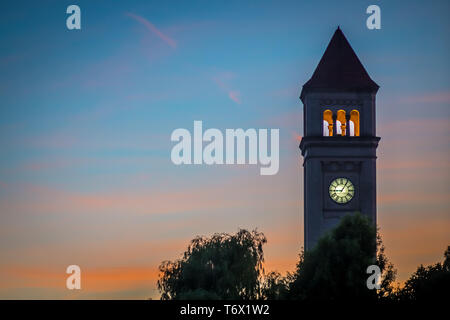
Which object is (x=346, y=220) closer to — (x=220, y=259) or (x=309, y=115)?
(x=220, y=259)

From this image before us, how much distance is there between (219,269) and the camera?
55.6m

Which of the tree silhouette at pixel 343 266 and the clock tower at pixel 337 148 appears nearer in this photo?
the tree silhouette at pixel 343 266

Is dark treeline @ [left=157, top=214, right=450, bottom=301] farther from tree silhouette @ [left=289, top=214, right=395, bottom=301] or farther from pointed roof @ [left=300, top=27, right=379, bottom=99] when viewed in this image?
pointed roof @ [left=300, top=27, right=379, bottom=99]

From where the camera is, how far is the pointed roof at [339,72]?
252 ft

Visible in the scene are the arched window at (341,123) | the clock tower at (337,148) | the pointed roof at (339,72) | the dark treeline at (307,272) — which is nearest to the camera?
the dark treeline at (307,272)

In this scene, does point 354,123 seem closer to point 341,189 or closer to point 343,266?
point 341,189

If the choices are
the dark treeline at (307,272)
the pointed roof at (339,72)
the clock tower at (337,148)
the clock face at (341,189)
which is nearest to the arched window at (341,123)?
the clock tower at (337,148)

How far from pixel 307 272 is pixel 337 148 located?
1982 cm

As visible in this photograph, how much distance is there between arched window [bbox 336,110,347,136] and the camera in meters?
76.5

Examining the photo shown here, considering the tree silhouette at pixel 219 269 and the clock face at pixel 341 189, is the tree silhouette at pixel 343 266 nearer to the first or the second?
the tree silhouette at pixel 219 269

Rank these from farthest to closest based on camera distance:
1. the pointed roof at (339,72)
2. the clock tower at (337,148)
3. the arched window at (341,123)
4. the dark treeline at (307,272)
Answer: the pointed roof at (339,72), the arched window at (341,123), the clock tower at (337,148), the dark treeline at (307,272)

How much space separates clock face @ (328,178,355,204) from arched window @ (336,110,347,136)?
3960 mm

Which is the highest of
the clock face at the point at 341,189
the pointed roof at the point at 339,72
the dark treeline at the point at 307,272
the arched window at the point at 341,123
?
the pointed roof at the point at 339,72

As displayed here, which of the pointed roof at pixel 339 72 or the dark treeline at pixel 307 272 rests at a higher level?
the pointed roof at pixel 339 72
